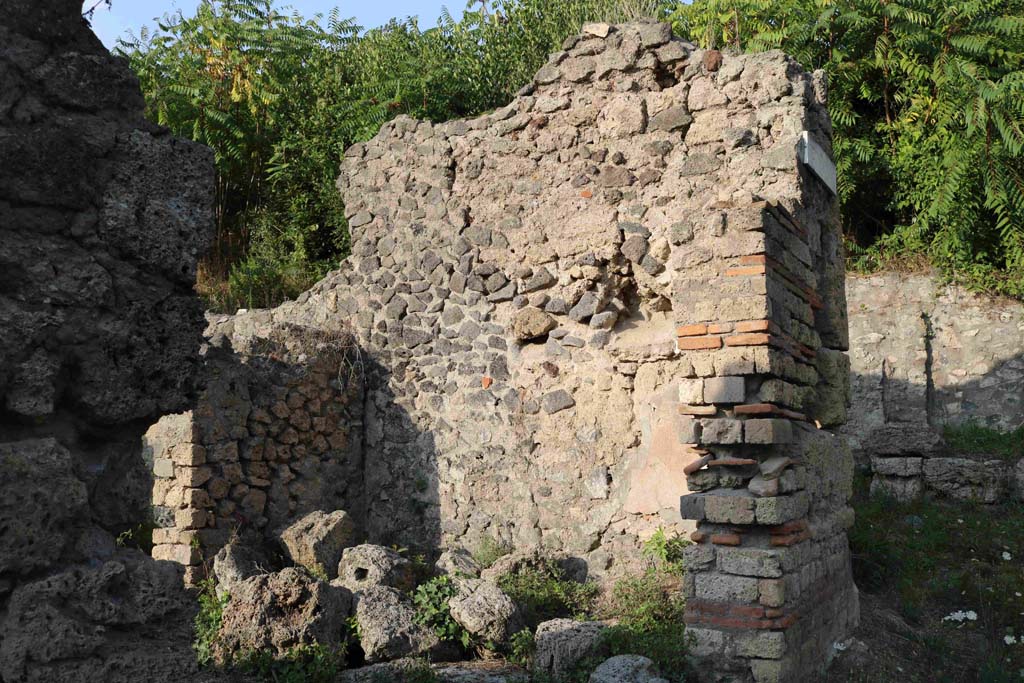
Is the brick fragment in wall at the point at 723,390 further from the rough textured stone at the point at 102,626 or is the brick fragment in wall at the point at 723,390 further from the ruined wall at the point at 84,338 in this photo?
the rough textured stone at the point at 102,626

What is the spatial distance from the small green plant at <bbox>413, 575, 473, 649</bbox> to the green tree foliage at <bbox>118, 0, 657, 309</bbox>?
5759 mm

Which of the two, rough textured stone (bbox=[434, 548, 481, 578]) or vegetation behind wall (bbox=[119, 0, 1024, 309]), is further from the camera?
vegetation behind wall (bbox=[119, 0, 1024, 309])

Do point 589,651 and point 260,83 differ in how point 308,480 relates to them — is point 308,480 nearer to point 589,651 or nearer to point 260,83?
point 589,651

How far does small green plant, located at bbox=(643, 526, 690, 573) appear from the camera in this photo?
6.33 meters

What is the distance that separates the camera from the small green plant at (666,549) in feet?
20.8

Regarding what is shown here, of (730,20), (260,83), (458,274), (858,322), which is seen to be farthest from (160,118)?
(858,322)

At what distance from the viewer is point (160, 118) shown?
38.0 ft

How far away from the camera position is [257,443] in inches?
289

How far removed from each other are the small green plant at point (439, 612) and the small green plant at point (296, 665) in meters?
0.78

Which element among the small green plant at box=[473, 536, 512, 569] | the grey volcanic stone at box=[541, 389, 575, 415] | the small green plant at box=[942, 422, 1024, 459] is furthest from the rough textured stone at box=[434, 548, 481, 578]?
the small green plant at box=[942, 422, 1024, 459]

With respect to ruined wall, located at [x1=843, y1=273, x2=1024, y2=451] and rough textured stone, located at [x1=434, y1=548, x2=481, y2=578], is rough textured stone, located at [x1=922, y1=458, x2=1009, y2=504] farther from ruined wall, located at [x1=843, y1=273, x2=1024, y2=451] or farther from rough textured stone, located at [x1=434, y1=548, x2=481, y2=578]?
rough textured stone, located at [x1=434, y1=548, x2=481, y2=578]

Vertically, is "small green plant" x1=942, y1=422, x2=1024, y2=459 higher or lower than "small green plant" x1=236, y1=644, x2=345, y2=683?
higher

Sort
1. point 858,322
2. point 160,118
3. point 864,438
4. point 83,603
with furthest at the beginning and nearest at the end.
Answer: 1. point 160,118
2. point 858,322
3. point 864,438
4. point 83,603

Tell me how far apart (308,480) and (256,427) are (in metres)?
0.69
